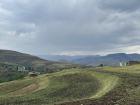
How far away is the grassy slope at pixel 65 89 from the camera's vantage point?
61.6 m

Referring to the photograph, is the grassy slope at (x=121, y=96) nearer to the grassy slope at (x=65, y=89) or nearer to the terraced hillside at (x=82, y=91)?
the terraced hillside at (x=82, y=91)

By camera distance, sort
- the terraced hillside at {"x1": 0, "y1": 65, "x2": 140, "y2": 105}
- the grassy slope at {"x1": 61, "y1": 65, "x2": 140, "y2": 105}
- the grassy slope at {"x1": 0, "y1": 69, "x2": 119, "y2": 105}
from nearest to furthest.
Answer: the grassy slope at {"x1": 61, "y1": 65, "x2": 140, "y2": 105} < the terraced hillside at {"x1": 0, "y1": 65, "x2": 140, "y2": 105} < the grassy slope at {"x1": 0, "y1": 69, "x2": 119, "y2": 105}

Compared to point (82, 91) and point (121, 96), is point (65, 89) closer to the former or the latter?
point (82, 91)

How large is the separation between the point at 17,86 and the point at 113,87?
3676 cm

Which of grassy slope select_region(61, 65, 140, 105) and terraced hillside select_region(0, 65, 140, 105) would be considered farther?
terraced hillside select_region(0, 65, 140, 105)

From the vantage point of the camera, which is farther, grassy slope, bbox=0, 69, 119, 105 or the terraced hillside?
grassy slope, bbox=0, 69, 119, 105

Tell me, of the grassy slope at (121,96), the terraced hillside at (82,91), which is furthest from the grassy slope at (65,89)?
the grassy slope at (121,96)

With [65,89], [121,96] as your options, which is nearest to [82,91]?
[65,89]

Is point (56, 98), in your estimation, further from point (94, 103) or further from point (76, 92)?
point (94, 103)

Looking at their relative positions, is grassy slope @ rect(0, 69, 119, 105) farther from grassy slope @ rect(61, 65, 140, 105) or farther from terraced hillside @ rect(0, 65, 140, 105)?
grassy slope @ rect(61, 65, 140, 105)

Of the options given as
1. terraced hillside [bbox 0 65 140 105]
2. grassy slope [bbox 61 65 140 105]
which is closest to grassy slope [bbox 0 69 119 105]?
terraced hillside [bbox 0 65 140 105]

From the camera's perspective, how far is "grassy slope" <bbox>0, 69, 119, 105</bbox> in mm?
61594

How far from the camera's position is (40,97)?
2512 inches

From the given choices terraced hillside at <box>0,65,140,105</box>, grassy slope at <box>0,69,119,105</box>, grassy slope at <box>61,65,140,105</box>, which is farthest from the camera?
grassy slope at <box>0,69,119,105</box>
